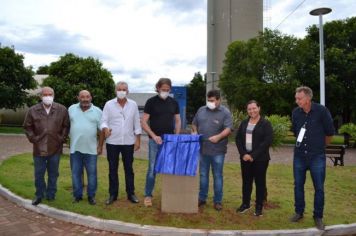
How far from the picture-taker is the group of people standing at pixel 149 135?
273 inches

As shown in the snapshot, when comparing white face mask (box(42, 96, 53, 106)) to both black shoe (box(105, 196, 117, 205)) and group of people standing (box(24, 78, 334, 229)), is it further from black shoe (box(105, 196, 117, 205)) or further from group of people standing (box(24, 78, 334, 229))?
black shoe (box(105, 196, 117, 205))

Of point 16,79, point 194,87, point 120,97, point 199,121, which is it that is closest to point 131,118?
point 120,97

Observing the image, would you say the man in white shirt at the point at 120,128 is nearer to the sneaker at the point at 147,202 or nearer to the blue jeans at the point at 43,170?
the sneaker at the point at 147,202

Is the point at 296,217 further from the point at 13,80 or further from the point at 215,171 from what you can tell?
the point at 13,80

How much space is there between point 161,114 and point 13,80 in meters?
26.9

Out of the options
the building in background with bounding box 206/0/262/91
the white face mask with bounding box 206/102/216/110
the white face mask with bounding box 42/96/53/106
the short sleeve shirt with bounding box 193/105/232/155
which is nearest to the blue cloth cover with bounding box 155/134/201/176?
the short sleeve shirt with bounding box 193/105/232/155

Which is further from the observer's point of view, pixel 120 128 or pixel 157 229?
pixel 120 128

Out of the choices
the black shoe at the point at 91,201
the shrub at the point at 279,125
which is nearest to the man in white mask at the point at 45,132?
the black shoe at the point at 91,201

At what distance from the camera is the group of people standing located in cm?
692

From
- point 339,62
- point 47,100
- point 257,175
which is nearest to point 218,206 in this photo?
point 257,175

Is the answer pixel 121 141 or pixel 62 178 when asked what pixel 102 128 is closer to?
pixel 121 141

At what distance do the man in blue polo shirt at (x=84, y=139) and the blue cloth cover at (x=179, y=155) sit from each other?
1.21 metres

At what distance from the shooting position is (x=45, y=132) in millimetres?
7277

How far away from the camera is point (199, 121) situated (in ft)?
24.0
